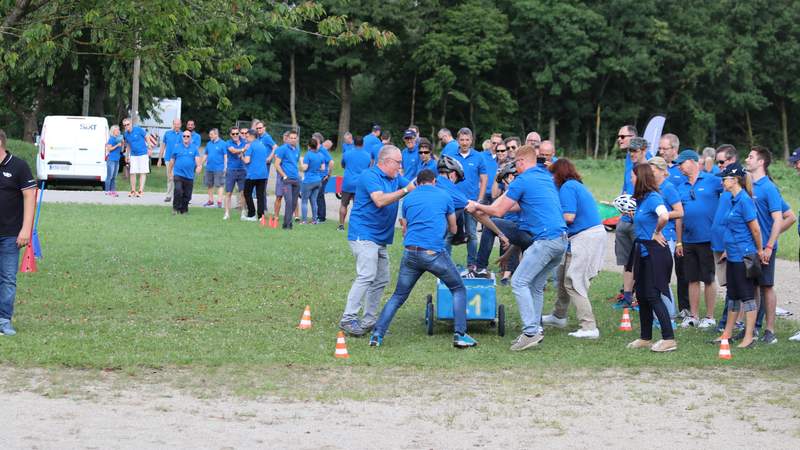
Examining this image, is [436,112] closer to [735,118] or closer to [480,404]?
[735,118]

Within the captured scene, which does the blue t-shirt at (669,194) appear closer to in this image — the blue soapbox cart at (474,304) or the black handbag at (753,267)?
the black handbag at (753,267)

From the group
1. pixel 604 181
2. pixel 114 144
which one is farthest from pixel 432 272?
pixel 604 181

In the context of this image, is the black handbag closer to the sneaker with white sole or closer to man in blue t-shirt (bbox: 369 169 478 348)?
the sneaker with white sole

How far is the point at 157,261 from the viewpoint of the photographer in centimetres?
1627

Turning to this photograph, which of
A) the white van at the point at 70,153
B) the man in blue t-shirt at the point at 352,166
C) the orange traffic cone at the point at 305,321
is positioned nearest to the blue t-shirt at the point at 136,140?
the white van at the point at 70,153

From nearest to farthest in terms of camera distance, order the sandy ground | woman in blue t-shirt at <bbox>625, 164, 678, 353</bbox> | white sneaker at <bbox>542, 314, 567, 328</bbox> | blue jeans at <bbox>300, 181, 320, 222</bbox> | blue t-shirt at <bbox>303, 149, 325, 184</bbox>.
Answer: the sandy ground < woman in blue t-shirt at <bbox>625, 164, 678, 353</bbox> < white sneaker at <bbox>542, 314, 567, 328</bbox> < blue t-shirt at <bbox>303, 149, 325, 184</bbox> < blue jeans at <bbox>300, 181, 320, 222</bbox>

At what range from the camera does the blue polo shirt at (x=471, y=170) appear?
1611cm

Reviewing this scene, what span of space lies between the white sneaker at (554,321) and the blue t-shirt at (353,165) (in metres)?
9.93

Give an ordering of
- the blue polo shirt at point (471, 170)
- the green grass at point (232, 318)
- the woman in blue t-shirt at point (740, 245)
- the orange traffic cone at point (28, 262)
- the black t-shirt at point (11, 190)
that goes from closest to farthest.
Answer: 1. the green grass at point (232, 318)
2. the black t-shirt at point (11, 190)
3. the woman in blue t-shirt at point (740, 245)
4. the orange traffic cone at point (28, 262)
5. the blue polo shirt at point (471, 170)

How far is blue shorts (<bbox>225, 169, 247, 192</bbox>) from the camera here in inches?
909

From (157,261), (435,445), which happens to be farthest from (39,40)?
(435,445)

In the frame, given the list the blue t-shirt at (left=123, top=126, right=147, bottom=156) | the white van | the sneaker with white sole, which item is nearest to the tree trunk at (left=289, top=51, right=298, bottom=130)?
the white van

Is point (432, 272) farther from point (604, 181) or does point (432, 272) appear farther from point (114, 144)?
point (604, 181)

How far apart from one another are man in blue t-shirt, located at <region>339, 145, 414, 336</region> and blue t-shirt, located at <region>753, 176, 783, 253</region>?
137 inches
